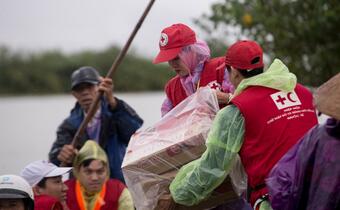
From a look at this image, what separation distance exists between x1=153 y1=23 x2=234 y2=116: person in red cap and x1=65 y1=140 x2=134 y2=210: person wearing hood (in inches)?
60.1

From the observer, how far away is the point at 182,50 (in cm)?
542

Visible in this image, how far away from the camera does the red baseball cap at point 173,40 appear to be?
17.7 ft

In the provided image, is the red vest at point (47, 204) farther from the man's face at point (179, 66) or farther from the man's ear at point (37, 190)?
the man's face at point (179, 66)

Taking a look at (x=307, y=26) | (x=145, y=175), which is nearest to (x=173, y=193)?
(x=145, y=175)

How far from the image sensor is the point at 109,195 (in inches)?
267

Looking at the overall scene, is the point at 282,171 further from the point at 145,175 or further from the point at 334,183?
the point at 145,175

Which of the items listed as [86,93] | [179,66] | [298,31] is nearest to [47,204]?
[179,66]

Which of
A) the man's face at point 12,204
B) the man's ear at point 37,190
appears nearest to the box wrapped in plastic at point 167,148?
the man's face at point 12,204

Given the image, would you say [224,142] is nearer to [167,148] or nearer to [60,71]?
[167,148]

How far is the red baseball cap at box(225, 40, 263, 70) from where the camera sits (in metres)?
4.75

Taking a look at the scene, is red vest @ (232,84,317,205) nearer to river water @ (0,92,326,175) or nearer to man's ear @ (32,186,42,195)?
man's ear @ (32,186,42,195)

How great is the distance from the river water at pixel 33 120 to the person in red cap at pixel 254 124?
24.3 feet

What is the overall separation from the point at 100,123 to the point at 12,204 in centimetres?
225

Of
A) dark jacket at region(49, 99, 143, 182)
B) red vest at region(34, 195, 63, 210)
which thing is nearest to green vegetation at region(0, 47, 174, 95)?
dark jacket at region(49, 99, 143, 182)
